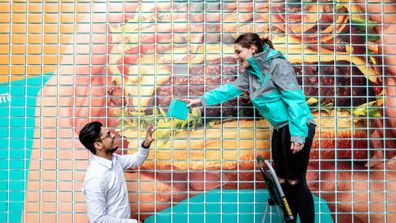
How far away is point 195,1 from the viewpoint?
4.45m

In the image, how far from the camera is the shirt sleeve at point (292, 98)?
3.66m

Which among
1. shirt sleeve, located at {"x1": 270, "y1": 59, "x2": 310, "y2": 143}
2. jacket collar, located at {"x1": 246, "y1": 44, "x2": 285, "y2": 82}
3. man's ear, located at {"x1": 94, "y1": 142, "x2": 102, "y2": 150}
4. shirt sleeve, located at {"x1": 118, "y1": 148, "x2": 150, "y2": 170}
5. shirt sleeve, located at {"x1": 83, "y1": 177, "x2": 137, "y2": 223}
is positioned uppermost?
jacket collar, located at {"x1": 246, "y1": 44, "x2": 285, "y2": 82}

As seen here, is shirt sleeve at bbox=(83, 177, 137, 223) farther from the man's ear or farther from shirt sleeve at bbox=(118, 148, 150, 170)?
shirt sleeve at bbox=(118, 148, 150, 170)

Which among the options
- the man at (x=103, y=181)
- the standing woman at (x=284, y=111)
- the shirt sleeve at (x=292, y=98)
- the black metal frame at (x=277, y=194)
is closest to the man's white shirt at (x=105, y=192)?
the man at (x=103, y=181)

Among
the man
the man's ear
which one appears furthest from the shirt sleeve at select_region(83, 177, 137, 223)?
the man's ear

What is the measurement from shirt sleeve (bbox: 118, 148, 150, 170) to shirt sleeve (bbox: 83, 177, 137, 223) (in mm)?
418

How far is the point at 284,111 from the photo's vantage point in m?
3.86

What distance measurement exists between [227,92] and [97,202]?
1.35 meters

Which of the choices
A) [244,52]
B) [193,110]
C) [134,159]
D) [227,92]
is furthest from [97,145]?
[244,52]

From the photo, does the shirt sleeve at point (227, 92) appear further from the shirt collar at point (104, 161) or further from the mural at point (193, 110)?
the shirt collar at point (104, 161)

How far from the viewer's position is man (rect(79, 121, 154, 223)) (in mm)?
3627

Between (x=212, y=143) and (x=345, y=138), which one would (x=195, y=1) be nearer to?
(x=212, y=143)

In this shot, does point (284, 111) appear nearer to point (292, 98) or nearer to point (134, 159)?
point (292, 98)

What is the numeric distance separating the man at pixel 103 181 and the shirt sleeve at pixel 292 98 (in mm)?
1305
